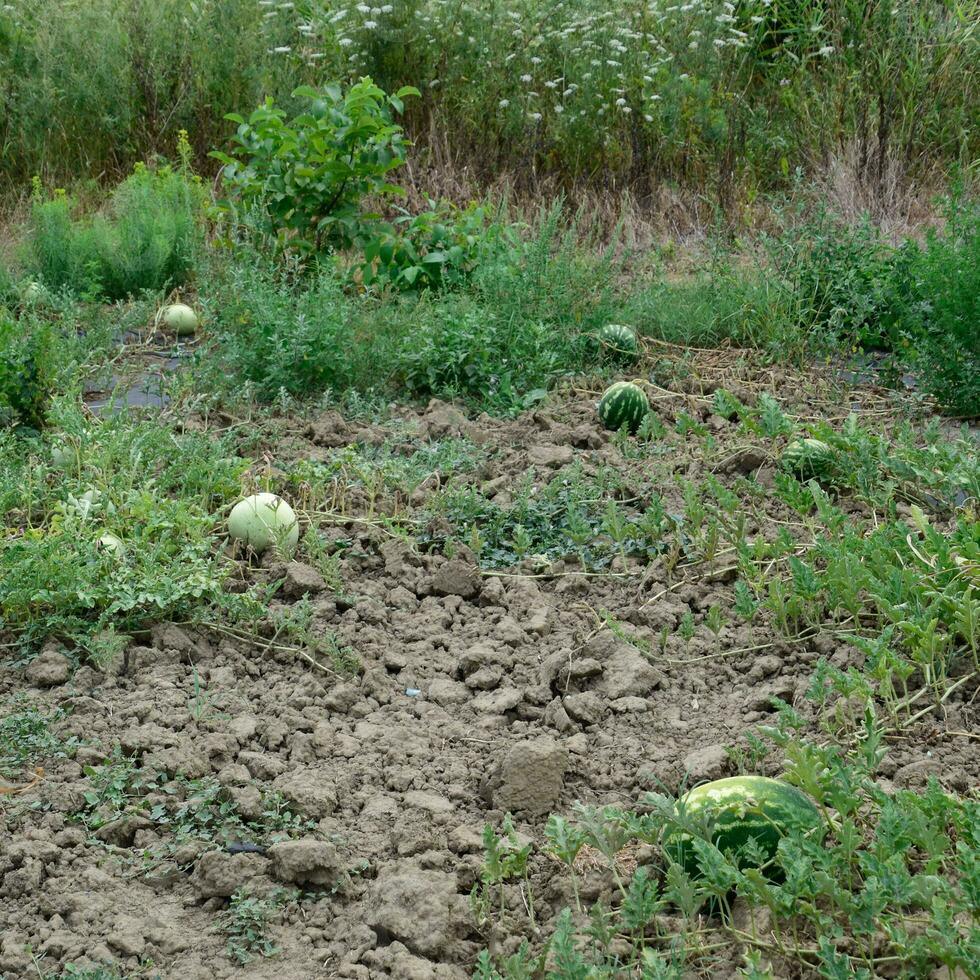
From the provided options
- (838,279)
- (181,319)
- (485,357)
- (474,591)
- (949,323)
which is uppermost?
(949,323)

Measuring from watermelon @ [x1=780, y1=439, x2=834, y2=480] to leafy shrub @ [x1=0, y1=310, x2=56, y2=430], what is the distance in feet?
9.67

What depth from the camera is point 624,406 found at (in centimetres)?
489

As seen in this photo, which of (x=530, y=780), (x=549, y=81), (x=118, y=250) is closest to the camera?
(x=530, y=780)

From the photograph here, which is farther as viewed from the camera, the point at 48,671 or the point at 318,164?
the point at 318,164

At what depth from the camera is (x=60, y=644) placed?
3.46 m

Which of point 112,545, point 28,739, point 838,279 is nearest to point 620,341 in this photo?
point 838,279

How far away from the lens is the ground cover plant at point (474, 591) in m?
2.37

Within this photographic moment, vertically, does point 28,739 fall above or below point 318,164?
below

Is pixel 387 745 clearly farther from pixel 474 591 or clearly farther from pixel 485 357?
pixel 485 357

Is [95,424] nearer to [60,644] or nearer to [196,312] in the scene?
[60,644]

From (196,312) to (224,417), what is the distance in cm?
169

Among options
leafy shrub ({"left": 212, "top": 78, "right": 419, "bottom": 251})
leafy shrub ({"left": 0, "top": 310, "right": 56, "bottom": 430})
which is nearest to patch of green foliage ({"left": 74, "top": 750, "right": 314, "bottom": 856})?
leafy shrub ({"left": 0, "top": 310, "right": 56, "bottom": 430})

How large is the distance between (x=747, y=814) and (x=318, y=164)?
15.9 feet

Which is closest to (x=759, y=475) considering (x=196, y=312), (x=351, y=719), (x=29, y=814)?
(x=351, y=719)
